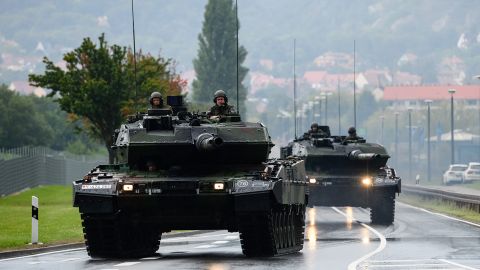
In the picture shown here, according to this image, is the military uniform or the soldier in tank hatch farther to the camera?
the military uniform

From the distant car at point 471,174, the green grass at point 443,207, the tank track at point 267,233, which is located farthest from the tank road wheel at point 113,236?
the distant car at point 471,174

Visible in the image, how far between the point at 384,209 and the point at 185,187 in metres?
18.5

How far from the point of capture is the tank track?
2819 centimetres

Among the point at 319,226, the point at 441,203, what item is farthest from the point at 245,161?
the point at 441,203

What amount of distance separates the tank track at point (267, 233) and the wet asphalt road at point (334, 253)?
30 cm

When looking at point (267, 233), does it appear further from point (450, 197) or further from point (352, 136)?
point (450, 197)

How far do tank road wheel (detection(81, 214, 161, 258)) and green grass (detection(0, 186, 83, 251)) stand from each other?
124 inches

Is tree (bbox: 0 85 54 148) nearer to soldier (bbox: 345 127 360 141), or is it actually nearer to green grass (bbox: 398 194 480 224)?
green grass (bbox: 398 194 480 224)

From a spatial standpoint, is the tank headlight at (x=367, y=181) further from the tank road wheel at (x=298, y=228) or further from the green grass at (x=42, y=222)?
the tank road wheel at (x=298, y=228)

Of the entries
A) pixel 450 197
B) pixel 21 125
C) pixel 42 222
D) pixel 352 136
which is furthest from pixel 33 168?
pixel 21 125

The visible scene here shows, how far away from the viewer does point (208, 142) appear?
28438 millimetres

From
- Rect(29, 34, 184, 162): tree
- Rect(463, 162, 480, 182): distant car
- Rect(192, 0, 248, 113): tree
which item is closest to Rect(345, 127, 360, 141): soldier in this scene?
Rect(29, 34, 184, 162): tree

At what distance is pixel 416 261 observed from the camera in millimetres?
27188

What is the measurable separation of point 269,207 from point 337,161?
19.6 meters
